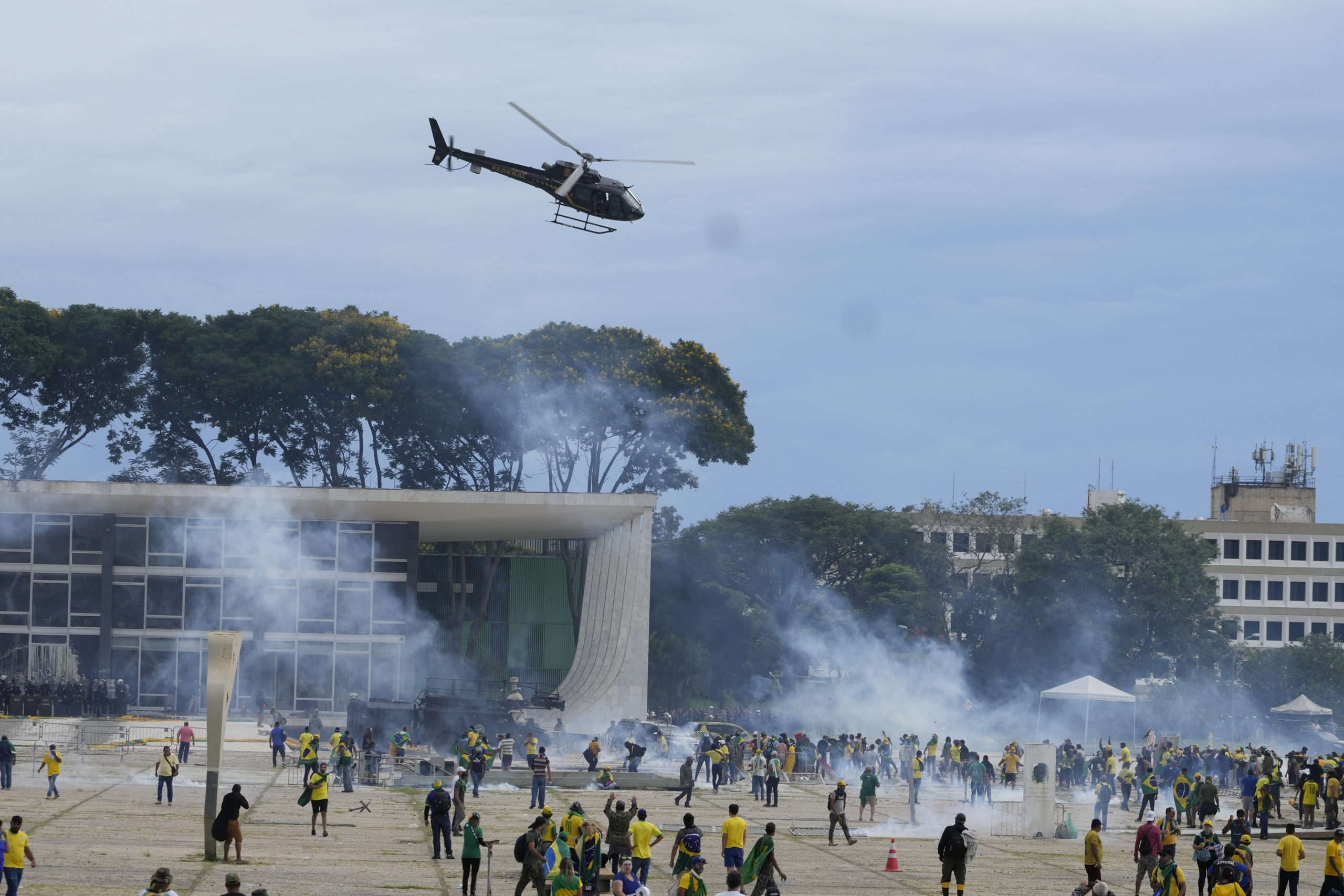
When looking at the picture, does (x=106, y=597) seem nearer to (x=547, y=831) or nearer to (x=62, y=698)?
(x=62, y=698)

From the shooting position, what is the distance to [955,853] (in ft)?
60.0

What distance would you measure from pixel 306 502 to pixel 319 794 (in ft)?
84.6

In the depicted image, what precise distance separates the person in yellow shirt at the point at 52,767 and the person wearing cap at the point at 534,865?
12.9 metres

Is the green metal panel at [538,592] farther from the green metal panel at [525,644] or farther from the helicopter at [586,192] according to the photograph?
the helicopter at [586,192]

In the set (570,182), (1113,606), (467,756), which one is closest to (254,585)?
(570,182)

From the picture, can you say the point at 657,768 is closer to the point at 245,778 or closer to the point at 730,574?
the point at 245,778

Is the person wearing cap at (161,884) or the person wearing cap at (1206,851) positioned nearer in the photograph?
the person wearing cap at (161,884)

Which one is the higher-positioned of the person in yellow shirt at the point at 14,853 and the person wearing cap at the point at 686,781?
the person in yellow shirt at the point at 14,853

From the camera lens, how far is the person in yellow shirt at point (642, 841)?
17969 millimetres

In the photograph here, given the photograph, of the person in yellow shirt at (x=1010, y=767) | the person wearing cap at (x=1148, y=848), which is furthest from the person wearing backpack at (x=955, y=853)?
the person in yellow shirt at (x=1010, y=767)

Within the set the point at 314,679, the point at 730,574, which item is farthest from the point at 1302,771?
the point at 730,574

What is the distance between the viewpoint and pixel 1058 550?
6638cm

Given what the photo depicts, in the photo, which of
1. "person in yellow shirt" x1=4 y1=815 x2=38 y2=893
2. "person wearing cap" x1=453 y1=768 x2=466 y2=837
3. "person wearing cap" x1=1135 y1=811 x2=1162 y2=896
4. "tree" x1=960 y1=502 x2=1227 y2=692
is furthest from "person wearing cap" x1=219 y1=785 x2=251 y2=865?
"tree" x1=960 y1=502 x2=1227 y2=692

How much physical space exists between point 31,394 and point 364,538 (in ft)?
70.7
